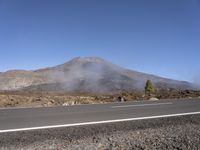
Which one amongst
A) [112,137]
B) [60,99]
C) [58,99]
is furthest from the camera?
[60,99]

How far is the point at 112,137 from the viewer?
8.41 metres

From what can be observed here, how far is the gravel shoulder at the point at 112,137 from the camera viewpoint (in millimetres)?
7613

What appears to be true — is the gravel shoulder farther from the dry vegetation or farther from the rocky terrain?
the dry vegetation

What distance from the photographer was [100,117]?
12398 millimetres

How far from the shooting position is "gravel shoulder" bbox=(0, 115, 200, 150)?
7.61 meters

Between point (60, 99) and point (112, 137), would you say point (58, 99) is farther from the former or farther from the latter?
point (112, 137)

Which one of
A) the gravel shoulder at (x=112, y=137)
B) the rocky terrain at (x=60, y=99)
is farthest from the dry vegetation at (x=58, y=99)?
the gravel shoulder at (x=112, y=137)

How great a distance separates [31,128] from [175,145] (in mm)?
4202

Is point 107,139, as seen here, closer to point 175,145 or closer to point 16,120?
point 175,145

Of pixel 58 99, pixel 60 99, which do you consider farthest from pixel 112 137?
pixel 60 99

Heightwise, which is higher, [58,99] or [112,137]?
[112,137]

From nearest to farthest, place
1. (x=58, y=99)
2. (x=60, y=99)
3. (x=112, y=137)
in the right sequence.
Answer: (x=112, y=137)
(x=58, y=99)
(x=60, y=99)

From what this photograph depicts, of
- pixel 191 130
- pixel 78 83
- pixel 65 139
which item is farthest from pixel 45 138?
pixel 78 83

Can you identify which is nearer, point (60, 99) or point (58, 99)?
point (58, 99)
